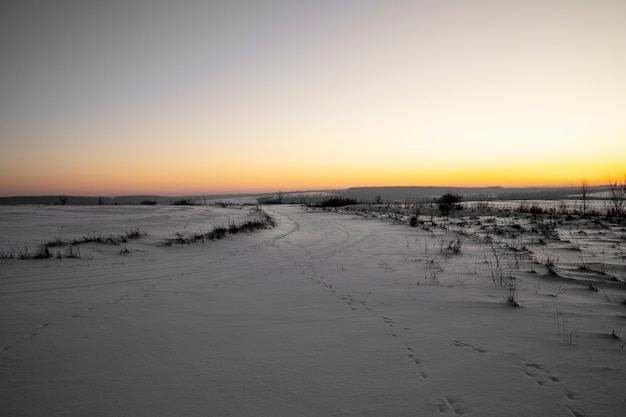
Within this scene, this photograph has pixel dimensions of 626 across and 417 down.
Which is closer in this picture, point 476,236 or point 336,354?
point 336,354

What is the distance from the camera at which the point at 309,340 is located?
12.3 ft

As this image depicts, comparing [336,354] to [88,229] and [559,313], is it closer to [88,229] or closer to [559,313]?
[559,313]

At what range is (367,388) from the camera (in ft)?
9.14

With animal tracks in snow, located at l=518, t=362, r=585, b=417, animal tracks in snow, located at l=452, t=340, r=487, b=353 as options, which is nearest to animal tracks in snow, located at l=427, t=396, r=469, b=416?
animal tracks in snow, located at l=518, t=362, r=585, b=417

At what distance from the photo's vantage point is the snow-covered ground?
262cm

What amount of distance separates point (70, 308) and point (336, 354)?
405 cm

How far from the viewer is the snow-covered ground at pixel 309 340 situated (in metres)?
2.62

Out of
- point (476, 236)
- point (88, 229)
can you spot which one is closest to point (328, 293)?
point (476, 236)

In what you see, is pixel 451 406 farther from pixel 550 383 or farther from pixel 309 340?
pixel 309 340

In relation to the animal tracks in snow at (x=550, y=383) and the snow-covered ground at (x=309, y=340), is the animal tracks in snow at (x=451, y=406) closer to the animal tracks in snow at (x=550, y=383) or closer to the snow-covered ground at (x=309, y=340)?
the snow-covered ground at (x=309, y=340)

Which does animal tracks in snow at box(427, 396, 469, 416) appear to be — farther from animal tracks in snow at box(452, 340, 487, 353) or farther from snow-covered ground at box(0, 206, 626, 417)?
animal tracks in snow at box(452, 340, 487, 353)

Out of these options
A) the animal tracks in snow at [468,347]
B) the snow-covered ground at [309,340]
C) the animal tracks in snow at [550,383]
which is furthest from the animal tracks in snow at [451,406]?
the animal tracks in snow at [468,347]

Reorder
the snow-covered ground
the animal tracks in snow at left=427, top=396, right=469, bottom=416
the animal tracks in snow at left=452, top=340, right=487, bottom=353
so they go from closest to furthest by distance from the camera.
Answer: the animal tracks in snow at left=427, top=396, right=469, bottom=416
the snow-covered ground
the animal tracks in snow at left=452, top=340, right=487, bottom=353

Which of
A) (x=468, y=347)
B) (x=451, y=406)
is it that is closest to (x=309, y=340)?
(x=451, y=406)
